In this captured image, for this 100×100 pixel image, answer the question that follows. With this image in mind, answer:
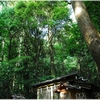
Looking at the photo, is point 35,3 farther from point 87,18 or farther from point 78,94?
point 87,18

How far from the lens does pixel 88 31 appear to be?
147 inches

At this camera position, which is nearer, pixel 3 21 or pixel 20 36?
pixel 3 21

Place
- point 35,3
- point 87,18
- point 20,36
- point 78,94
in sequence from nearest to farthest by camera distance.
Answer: point 87,18 → point 78,94 → point 35,3 → point 20,36

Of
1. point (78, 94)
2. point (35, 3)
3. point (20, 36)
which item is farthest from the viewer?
point (20, 36)

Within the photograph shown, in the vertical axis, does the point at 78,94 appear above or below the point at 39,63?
below

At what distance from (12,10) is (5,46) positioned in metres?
6.11

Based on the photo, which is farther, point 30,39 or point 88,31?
point 30,39

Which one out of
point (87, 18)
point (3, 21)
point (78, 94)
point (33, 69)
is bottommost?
point (78, 94)

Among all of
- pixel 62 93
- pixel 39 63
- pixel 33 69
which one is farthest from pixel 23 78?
pixel 62 93

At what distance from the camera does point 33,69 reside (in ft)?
81.4

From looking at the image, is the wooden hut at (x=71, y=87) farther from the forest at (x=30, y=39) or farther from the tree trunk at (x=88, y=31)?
the tree trunk at (x=88, y=31)

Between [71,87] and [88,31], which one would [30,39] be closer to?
[71,87]

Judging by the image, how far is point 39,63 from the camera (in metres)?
27.1

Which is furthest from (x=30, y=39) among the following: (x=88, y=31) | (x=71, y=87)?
(x=88, y=31)
